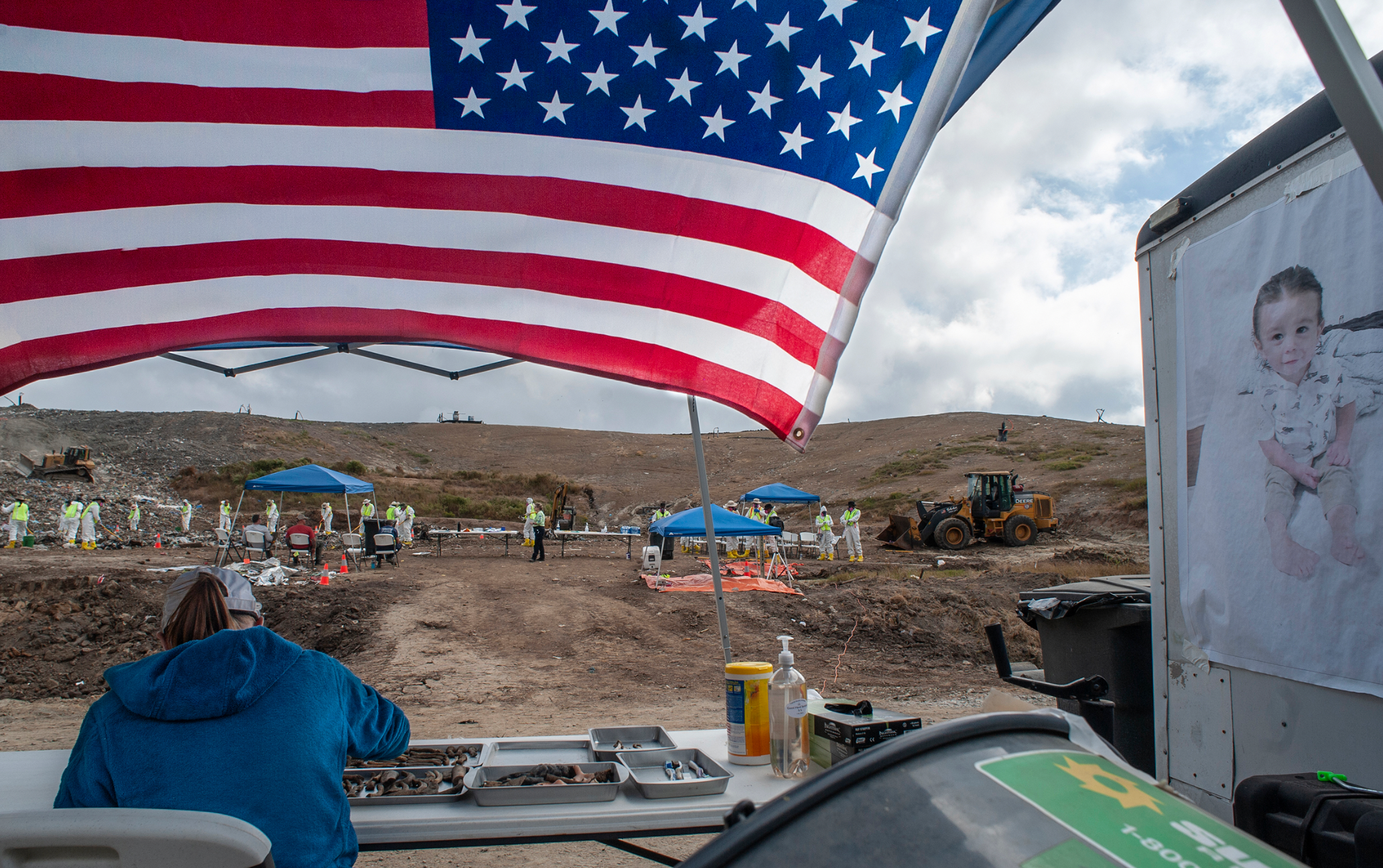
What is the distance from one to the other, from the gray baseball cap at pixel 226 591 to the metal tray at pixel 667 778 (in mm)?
1348

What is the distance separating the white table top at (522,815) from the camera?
2.09 m

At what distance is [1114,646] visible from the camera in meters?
3.23

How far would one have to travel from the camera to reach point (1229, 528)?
2428 mm

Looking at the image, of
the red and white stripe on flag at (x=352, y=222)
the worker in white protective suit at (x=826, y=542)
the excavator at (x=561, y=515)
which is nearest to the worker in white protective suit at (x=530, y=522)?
the excavator at (x=561, y=515)

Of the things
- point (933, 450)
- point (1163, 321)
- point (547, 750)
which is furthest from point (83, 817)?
point (933, 450)

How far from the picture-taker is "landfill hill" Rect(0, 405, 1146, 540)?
44625mm

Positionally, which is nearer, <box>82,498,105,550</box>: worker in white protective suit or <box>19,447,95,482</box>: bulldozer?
<box>82,498,105,550</box>: worker in white protective suit

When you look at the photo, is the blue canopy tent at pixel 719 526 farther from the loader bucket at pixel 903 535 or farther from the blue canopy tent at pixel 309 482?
the loader bucket at pixel 903 535

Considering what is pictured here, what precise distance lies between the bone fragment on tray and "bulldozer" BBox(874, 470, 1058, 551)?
83.5ft

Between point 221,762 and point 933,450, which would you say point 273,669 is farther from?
point 933,450

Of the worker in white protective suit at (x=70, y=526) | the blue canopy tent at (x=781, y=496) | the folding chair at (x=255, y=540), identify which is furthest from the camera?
the worker in white protective suit at (x=70, y=526)

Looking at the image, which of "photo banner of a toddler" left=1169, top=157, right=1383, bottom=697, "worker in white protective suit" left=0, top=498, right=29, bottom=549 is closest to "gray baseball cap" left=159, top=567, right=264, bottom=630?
"photo banner of a toddler" left=1169, top=157, right=1383, bottom=697

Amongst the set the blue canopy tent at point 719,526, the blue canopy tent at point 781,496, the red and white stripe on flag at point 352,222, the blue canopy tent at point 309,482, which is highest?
the red and white stripe on flag at point 352,222

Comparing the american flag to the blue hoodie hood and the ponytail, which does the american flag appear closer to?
the ponytail
